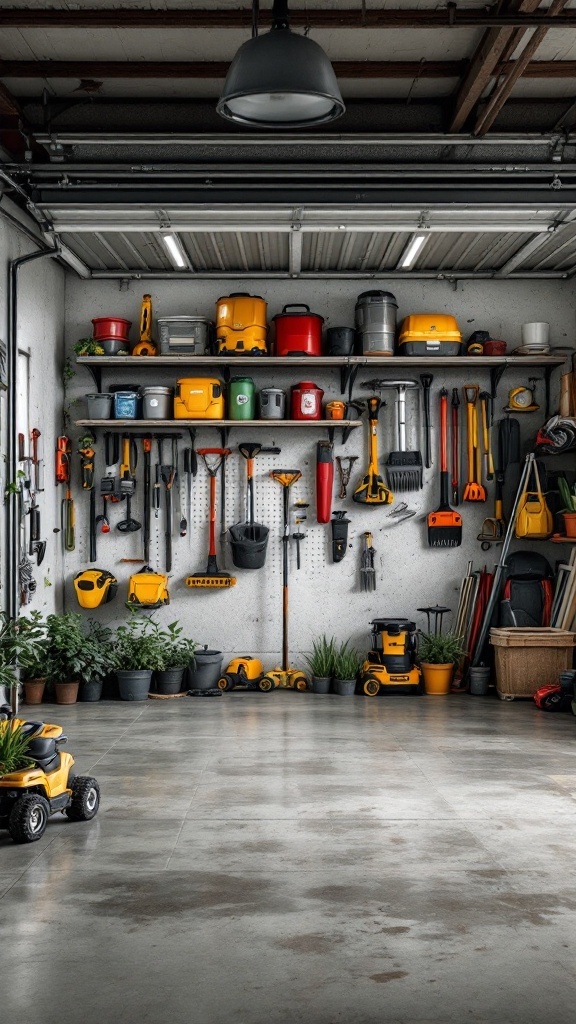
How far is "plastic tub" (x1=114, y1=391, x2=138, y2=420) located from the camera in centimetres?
826

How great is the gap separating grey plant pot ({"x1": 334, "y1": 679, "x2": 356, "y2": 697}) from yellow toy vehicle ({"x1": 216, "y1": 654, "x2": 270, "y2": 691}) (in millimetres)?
702

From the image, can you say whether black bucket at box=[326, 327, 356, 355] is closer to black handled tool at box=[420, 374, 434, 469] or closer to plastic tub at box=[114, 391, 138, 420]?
black handled tool at box=[420, 374, 434, 469]

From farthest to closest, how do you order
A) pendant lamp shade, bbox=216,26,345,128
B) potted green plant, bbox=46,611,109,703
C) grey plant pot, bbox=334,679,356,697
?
grey plant pot, bbox=334,679,356,697
potted green plant, bbox=46,611,109,703
pendant lamp shade, bbox=216,26,345,128

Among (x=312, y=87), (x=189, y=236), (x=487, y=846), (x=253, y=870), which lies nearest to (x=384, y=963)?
(x=253, y=870)

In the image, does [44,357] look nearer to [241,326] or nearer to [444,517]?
[241,326]

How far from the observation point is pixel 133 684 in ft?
26.0

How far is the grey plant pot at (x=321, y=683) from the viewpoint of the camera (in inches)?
325

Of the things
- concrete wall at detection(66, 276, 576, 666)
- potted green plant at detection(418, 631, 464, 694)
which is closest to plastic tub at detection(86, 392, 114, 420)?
concrete wall at detection(66, 276, 576, 666)

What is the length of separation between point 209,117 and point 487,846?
4.80m

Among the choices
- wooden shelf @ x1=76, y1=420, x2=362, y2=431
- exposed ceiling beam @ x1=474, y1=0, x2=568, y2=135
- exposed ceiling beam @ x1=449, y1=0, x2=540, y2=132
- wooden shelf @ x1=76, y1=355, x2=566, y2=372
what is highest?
exposed ceiling beam @ x1=449, y1=0, x2=540, y2=132

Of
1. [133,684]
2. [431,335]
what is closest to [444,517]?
[431,335]

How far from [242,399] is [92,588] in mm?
2096

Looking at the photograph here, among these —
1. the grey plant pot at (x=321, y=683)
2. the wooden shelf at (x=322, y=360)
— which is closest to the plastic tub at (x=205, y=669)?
the grey plant pot at (x=321, y=683)

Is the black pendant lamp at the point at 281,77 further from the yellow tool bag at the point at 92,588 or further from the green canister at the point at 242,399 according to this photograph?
the yellow tool bag at the point at 92,588
